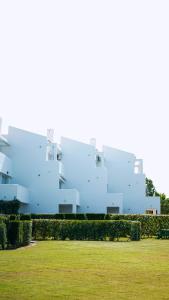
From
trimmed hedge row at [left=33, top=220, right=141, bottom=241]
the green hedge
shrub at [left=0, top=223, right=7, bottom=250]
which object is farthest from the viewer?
the green hedge

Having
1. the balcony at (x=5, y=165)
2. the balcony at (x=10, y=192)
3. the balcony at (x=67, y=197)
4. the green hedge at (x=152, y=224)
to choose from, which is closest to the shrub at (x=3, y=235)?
the green hedge at (x=152, y=224)

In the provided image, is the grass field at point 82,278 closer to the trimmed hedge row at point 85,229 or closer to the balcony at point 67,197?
the trimmed hedge row at point 85,229

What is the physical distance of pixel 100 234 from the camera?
89.7 feet

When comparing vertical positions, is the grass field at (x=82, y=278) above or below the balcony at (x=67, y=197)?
below

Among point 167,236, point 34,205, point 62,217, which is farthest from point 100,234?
point 34,205

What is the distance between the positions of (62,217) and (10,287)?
2632 cm

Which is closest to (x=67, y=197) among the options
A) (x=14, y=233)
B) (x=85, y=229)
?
(x=85, y=229)

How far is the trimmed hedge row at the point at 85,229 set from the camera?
1072 inches

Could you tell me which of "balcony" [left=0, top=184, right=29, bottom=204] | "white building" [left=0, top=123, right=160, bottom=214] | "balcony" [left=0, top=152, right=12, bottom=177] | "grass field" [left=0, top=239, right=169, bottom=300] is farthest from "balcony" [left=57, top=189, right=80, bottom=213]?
"grass field" [left=0, top=239, right=169, bottom=300]

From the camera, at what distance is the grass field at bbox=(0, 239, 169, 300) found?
858 cm

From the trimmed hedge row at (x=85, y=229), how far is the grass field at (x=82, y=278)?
39.2 ft

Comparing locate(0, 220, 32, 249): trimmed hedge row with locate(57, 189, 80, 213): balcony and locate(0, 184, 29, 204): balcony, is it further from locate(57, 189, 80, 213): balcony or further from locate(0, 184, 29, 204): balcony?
locate(57, 189, 80, 213): balcony

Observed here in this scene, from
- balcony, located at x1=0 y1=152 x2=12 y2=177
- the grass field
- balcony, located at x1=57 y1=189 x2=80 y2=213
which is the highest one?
balcony, located at x1=0 y1=152 x2=12 y2=177

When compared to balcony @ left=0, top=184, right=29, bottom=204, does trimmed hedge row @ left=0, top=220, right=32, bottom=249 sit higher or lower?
lower
